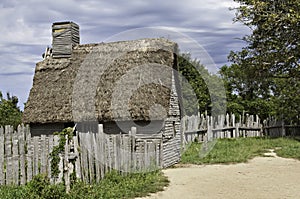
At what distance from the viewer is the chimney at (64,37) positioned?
696 inches

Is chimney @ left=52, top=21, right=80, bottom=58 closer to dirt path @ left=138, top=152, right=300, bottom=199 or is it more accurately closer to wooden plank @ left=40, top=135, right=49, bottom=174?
dirt path @ left=138, top=152, right=300, bottom=199

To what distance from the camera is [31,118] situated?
1569cm

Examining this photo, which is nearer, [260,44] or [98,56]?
[98,56]

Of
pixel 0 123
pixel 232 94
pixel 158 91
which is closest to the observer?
pixel 158 91

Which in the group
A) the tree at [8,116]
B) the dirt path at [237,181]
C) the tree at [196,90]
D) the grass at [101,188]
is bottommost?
the dirt path at [237,181]

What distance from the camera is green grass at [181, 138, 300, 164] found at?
14977 mm

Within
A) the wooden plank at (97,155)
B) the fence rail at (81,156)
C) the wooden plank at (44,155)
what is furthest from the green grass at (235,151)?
the wooden plank at (44,155)

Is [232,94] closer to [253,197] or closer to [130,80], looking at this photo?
[130,80]

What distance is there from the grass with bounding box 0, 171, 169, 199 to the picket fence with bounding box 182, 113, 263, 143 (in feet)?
27.2

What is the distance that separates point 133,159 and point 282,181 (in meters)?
4.61

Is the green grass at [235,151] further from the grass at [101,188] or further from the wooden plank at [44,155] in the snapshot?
the wooden plank at [44,155]

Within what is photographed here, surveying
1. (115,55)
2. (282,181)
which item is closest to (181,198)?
(282,181)

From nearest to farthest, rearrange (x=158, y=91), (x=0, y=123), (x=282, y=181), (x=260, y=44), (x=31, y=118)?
(x=282, y=181) < (x=158, y=91) < (x=31, y=118) < (x=0, y=123) < (x=260, y=44)

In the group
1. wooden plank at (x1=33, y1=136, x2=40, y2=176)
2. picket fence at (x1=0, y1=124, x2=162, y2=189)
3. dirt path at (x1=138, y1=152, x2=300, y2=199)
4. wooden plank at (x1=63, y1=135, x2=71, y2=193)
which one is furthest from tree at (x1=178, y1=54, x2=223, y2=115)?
wooden plank at (x1=63, y1=135, x2=71, y2=193)
